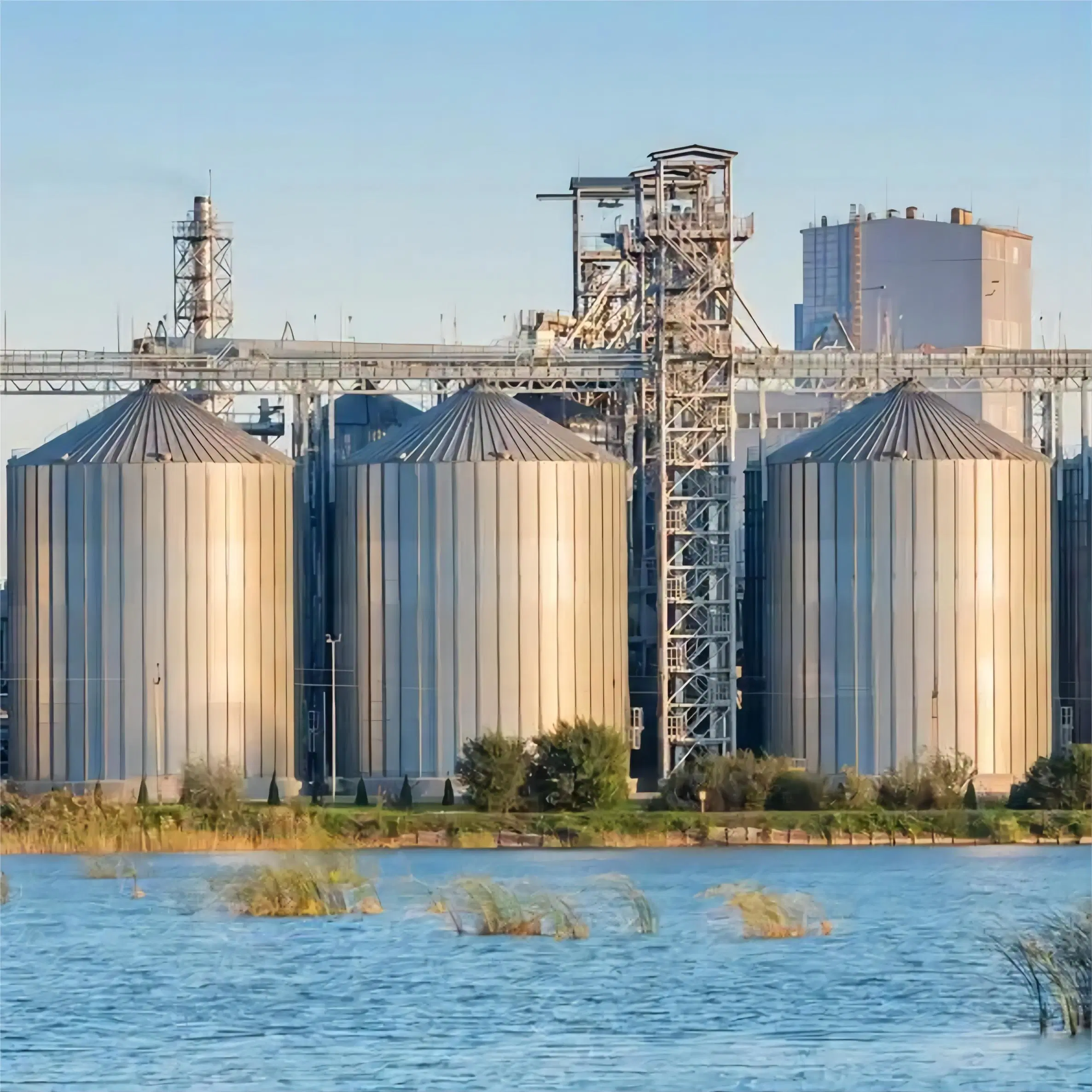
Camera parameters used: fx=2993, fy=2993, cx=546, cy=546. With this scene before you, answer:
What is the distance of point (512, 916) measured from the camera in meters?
53.3

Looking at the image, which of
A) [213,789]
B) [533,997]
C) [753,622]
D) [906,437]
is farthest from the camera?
[753,622]

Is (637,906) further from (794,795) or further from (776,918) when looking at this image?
(794,795)

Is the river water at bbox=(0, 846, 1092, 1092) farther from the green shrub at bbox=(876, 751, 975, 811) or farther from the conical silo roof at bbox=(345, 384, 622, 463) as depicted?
the conical silo roof at bbox=(345, 384, 622, 463)

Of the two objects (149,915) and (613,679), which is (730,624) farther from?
(149,915)

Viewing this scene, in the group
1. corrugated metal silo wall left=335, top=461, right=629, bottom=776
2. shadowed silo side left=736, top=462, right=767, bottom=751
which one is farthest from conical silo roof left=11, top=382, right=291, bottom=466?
shadowed silo side left=736, top=462, right=767, bottom=751

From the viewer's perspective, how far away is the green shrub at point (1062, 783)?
77.5 meters

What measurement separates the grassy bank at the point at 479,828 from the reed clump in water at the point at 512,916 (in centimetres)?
1765

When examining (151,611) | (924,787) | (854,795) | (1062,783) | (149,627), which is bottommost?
(854,795)

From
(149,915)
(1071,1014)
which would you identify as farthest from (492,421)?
(1071,1014)

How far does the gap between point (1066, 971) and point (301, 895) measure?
65.0 feet

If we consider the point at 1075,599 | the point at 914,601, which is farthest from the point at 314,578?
the point at 1075,599

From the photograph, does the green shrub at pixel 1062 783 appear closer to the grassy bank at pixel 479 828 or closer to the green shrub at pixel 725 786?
the grassy bank at pixel 479 828

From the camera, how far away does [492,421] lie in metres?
87.4

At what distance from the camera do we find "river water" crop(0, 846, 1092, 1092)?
3950cm
